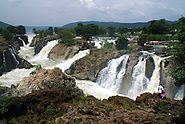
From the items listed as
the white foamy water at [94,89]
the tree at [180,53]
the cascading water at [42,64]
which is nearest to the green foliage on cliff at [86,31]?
the cascading water at [42,64]

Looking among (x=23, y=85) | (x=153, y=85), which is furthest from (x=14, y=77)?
(x=23, y=85)

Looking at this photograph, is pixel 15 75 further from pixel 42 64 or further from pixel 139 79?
pixel 139 79

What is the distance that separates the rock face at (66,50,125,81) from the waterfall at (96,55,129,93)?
Answer: 77 cm

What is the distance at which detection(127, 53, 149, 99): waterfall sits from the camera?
27.0 metres

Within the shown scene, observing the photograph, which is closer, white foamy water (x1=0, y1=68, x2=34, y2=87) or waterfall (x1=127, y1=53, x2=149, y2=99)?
waterfall (x1=127, y1=53, x2=149, y2=99)

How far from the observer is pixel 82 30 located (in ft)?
177

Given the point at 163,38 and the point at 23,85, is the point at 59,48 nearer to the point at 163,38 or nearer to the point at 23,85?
the point at 163,38

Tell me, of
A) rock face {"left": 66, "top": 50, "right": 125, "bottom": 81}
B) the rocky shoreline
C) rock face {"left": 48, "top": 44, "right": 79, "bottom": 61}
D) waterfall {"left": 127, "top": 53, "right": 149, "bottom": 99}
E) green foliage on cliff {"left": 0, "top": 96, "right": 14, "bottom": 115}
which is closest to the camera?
the rocky shoreline

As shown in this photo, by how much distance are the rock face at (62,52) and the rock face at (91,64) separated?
5381 millimetres

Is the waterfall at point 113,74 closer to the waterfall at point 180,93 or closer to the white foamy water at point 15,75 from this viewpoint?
the waterfall at point 180,93

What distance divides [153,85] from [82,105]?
56.1ft

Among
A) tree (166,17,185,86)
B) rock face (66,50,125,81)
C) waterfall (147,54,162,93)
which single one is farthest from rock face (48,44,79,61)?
tree (166,17,185,86)

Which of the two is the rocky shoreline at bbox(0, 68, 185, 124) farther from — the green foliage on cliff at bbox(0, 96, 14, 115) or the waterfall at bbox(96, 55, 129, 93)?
the waterfall at bbox(96, 55, 129, 93)

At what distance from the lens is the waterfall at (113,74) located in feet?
94.9
